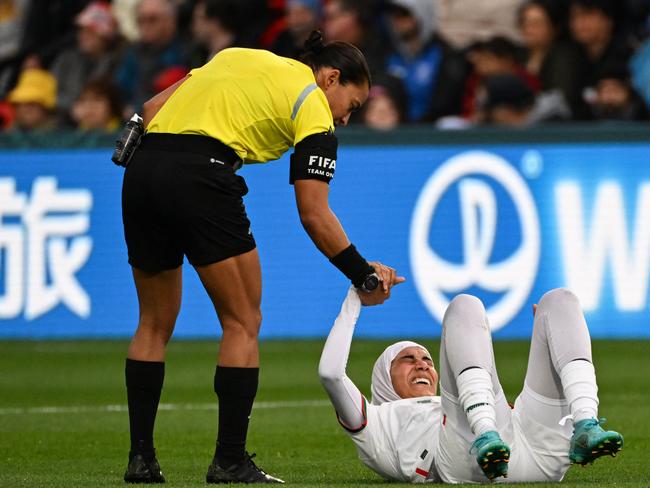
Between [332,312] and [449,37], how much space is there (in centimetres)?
424

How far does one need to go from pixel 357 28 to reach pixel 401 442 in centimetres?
1040

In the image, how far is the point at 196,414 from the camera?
10.2 metres

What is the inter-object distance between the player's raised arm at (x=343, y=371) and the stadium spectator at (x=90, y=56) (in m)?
11.8

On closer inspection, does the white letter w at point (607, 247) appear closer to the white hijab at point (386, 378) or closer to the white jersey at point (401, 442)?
the white hijab at point (386, 378)

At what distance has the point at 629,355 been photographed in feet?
43.8

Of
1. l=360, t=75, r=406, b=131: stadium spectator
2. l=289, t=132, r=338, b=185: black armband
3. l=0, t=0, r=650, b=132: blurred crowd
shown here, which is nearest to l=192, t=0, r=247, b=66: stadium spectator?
l=0, t=0, r=650, b=132: blurred crowd

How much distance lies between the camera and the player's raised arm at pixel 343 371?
641cm

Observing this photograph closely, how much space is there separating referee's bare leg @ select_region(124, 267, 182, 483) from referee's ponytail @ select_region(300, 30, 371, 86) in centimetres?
110

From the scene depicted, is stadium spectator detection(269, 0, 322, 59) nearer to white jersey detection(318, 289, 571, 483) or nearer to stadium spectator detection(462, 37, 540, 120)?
stadium spectator detection(462, 37, 540, 120)

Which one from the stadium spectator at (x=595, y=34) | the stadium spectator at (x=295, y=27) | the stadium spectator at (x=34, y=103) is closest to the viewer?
the stadium spectator at (x=595, y=34)

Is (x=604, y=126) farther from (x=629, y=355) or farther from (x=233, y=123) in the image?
(x=233, y=123)

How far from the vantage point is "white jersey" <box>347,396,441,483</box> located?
260 inches

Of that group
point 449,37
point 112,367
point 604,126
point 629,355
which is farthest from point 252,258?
point 449,37

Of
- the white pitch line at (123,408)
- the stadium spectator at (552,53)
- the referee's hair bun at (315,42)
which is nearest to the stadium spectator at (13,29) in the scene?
the stadium spectator at (552,53)
